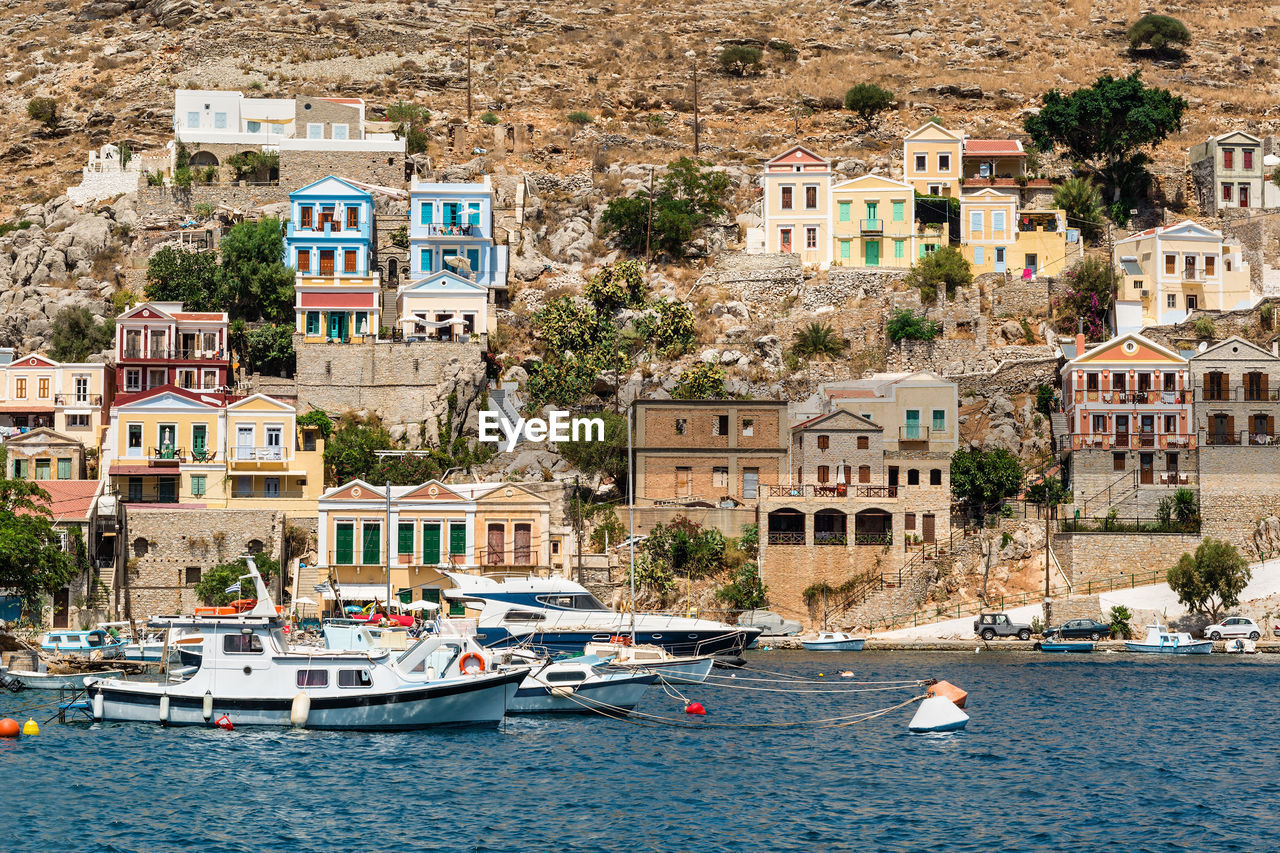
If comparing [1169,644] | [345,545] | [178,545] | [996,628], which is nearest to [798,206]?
[996,628]

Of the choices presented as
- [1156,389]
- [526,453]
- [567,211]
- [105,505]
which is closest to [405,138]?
[567,211]

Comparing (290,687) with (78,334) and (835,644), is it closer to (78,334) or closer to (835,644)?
(835,644)

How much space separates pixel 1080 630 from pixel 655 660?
27462mm

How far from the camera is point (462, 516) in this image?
81562 mm

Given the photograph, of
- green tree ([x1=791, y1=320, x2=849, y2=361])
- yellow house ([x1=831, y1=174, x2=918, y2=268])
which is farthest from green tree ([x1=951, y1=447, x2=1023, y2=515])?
yellow house ([x1=831, y1=174, x2=918, y2=268])

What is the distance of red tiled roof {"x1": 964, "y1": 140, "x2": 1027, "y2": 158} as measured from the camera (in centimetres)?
10844

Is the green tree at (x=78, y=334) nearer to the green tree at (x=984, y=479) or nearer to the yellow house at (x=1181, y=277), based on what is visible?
the green tree at (x=984, y=479)

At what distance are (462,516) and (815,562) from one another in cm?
1713

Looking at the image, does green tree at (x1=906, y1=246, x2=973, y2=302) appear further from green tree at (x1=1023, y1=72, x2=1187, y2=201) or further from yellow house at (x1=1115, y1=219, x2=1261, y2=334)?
green tree at (x1=1023, y1=72, x2=1187, y2=201)

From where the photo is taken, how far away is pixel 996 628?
79062mm

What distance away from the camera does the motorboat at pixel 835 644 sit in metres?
77.3

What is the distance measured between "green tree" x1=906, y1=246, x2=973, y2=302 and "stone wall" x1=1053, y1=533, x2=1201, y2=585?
19528 mm

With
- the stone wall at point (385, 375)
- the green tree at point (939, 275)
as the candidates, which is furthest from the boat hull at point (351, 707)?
the green tree at point (939, 275)

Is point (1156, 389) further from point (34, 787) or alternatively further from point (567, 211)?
point (34, 787)
